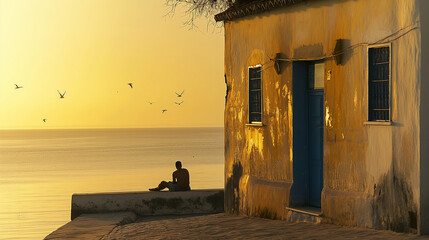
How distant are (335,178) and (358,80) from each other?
1897mm

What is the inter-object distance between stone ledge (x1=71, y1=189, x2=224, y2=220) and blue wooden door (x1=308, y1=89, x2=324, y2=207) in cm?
516

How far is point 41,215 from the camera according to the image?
29.8 meters

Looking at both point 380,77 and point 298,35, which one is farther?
point 298,35

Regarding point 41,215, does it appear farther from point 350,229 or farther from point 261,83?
point 350,229

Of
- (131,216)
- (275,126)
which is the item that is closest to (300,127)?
(275,126)

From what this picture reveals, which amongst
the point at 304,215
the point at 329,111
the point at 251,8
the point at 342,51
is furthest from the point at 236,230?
the point at 251,8

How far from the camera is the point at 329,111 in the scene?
14.6 metres

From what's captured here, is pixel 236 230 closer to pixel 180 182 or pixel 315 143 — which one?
pixel 315 143

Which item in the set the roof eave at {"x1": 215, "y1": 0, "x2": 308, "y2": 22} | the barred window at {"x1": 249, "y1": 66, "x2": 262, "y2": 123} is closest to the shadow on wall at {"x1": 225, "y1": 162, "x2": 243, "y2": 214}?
the barred window at {"x1": 249, "y1": 66, "x2": 262, "y2": 123}

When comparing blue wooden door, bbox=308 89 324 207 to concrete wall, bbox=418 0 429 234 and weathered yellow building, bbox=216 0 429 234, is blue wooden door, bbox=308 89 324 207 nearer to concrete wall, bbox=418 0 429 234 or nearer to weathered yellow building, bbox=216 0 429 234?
weathered yellow building, bbox=216 0 429 234

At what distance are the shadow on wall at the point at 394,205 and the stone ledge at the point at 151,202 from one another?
304 inches

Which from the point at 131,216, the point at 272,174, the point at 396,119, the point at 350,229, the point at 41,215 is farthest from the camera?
the point at 41,215

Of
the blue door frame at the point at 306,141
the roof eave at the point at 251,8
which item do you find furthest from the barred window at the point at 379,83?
the roof eave at the point at 251,8

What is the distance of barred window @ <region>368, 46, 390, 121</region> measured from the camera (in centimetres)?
1307
